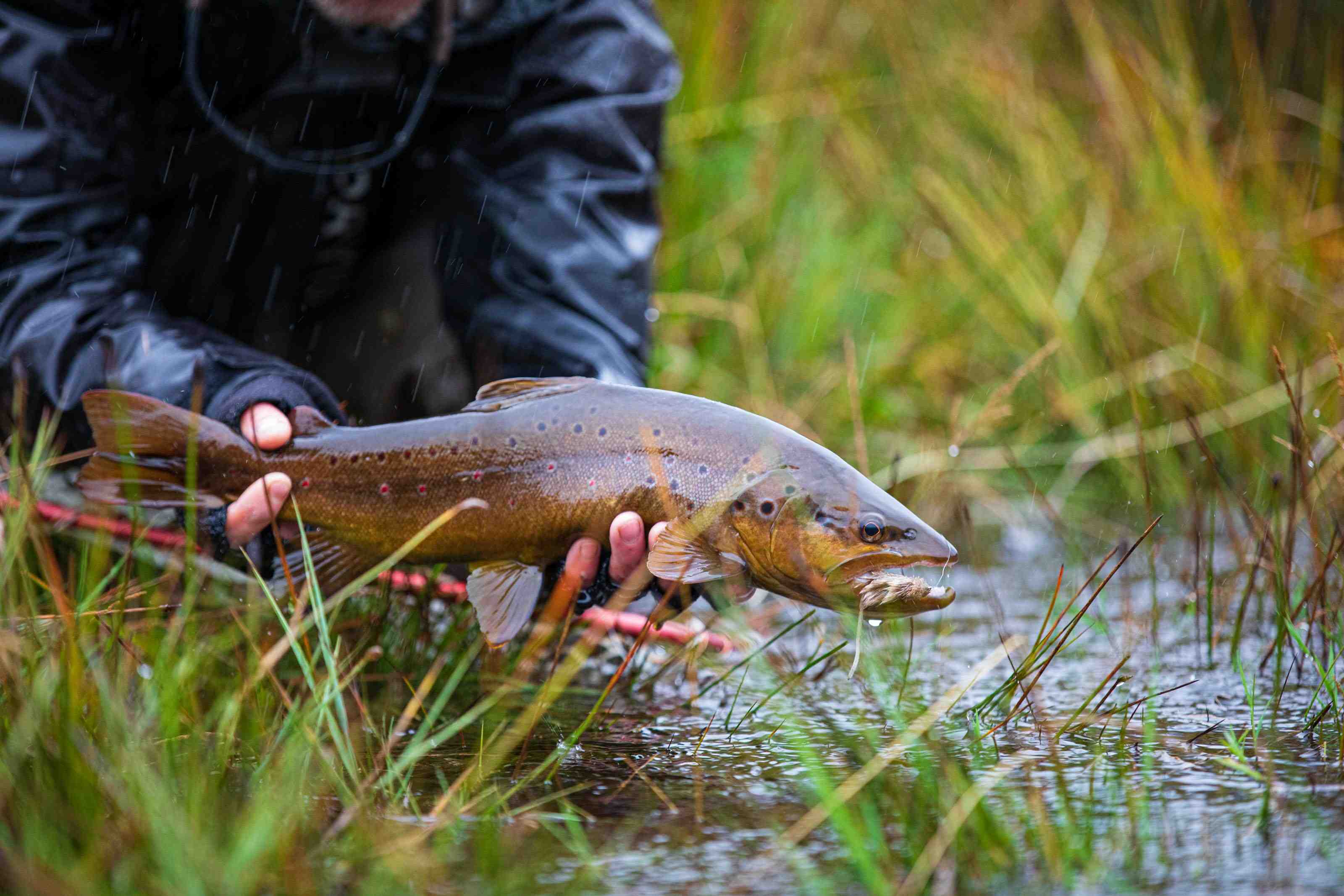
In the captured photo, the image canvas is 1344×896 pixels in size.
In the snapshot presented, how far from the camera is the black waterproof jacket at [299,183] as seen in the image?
261 centimetres

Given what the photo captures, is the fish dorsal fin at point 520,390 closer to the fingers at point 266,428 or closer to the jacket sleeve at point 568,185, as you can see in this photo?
the fingers at point 266,428

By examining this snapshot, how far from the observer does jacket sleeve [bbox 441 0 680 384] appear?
3078mm

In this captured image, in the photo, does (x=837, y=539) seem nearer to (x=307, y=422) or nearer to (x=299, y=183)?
(x=307, y=422)

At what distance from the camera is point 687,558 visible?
1888 mm

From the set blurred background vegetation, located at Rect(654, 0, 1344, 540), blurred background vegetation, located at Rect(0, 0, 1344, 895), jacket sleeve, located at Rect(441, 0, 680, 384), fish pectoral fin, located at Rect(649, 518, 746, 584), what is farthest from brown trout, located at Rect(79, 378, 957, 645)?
blurred background vegetation, located at Rect(654, 0, 1344, 540)

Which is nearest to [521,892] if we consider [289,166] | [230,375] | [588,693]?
[588,693]

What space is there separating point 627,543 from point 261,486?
21.1 inches

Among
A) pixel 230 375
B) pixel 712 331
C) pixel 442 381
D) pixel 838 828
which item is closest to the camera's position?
pixel 838 828

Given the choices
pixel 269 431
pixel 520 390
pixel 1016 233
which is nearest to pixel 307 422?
pixel 269 431

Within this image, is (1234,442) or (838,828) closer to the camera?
(838,828)

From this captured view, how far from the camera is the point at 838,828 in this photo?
1.41 metres

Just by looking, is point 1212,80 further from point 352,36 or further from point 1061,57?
point 352,36

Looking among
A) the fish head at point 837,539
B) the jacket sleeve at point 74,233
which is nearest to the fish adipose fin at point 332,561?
the jacket sleeve at point 74,233

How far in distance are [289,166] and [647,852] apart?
74.8 inches
